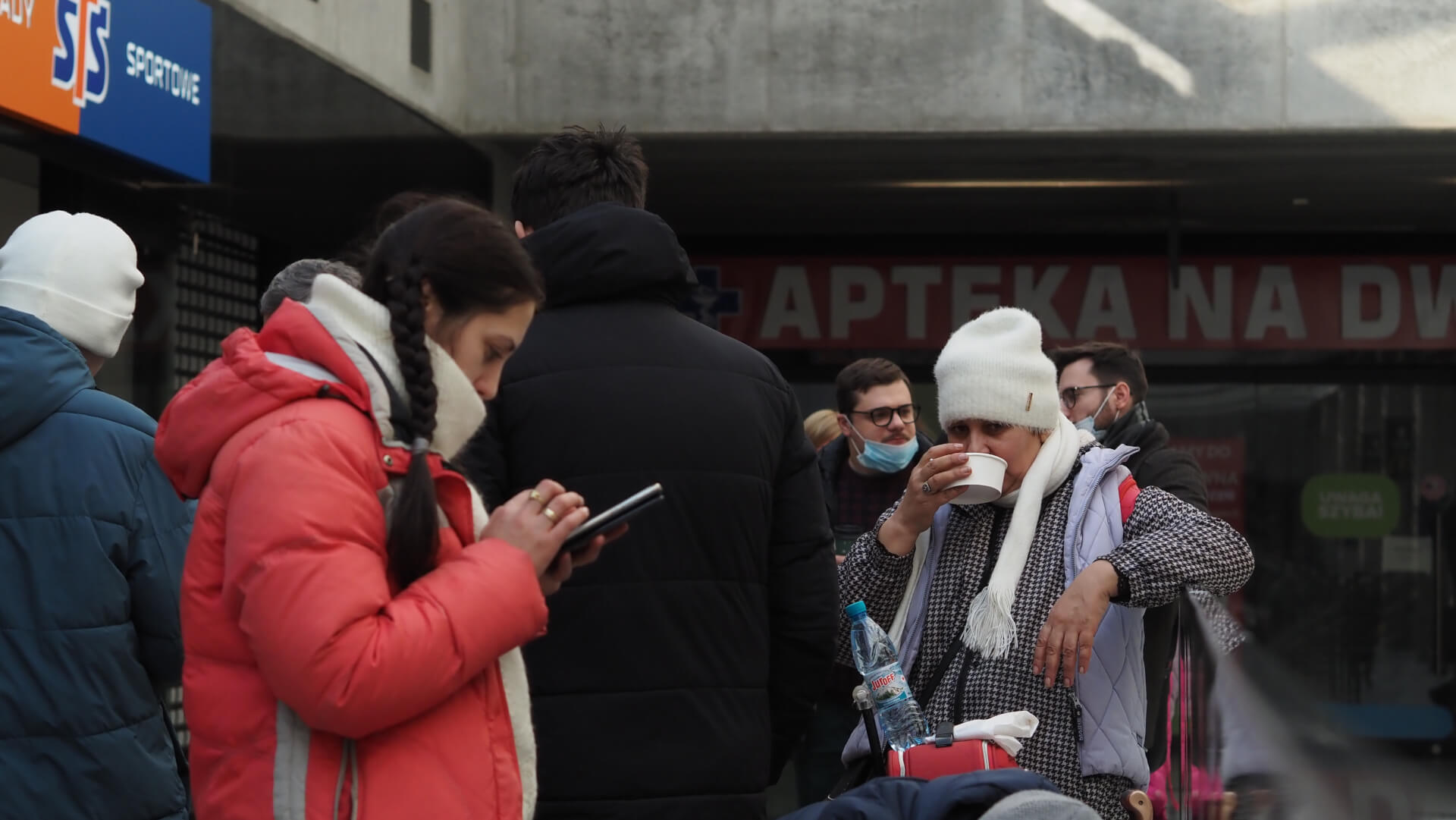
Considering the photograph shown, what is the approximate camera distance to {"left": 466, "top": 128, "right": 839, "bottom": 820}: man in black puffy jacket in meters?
2.50

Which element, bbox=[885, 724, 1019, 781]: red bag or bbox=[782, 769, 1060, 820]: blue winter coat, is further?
bbox=[885, 724, 1019, 781]: red bag

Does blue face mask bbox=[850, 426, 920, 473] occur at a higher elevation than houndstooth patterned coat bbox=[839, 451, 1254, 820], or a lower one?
higher

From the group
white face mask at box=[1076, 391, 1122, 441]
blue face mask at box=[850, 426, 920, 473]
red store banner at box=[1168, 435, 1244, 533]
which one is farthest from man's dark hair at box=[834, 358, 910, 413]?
red store banner at box=[1168, 435, 1244, 533]

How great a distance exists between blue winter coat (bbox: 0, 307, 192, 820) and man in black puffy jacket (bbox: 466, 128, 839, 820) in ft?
2.48

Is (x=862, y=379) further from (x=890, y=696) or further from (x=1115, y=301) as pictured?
(x=1115, y=301)

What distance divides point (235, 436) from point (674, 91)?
800cm

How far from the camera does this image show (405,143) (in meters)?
8.80

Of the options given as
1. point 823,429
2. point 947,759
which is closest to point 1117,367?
point 823,429

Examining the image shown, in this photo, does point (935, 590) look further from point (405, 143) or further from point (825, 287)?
point (825, 287)

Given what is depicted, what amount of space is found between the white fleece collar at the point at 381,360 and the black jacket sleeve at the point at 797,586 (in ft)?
2.64

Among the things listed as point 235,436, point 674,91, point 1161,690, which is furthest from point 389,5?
point 235,436

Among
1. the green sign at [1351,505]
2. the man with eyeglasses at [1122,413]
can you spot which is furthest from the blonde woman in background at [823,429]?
the green sign at [1351,505]

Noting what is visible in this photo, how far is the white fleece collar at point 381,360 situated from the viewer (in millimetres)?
1950

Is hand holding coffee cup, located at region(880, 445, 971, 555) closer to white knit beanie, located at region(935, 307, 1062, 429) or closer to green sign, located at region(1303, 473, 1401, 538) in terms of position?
white knit beanie, located at region(935, 307, 1062, 429)
